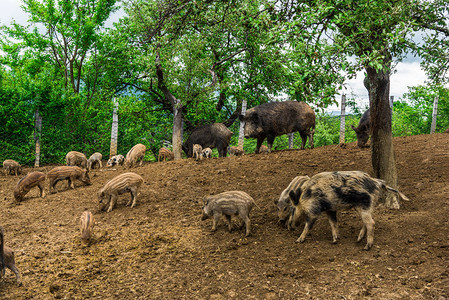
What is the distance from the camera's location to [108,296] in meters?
4.50

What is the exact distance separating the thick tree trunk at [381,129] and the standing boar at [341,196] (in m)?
1.97

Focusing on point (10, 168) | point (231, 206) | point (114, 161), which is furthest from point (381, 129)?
point (10, 168)

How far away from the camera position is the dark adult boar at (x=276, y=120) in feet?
43.6

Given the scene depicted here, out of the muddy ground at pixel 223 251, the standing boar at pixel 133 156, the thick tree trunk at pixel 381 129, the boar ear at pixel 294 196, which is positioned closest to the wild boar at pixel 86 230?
the muddy ground at pixel 223 251

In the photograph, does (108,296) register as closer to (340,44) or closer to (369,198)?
(369,198)

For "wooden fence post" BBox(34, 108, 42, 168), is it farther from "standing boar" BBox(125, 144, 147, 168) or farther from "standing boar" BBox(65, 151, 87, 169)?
"standing boar" BBox(125, 144, 147, 168)

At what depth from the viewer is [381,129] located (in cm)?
738

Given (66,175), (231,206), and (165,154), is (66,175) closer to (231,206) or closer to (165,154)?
(165,154)

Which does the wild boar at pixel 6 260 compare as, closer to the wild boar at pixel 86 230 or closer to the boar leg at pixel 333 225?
the wild boar at pixel 86 230

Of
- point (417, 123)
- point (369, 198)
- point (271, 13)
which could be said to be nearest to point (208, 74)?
point (271, 13)

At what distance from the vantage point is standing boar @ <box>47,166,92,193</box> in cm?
998

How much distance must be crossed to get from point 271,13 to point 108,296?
5707mm

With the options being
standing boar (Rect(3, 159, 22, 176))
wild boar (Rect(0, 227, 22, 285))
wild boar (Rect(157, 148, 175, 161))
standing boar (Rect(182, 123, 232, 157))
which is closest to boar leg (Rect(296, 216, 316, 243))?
wild boar (Rect(0, 227, 22, 285))

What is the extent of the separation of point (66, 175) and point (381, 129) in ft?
26.9
